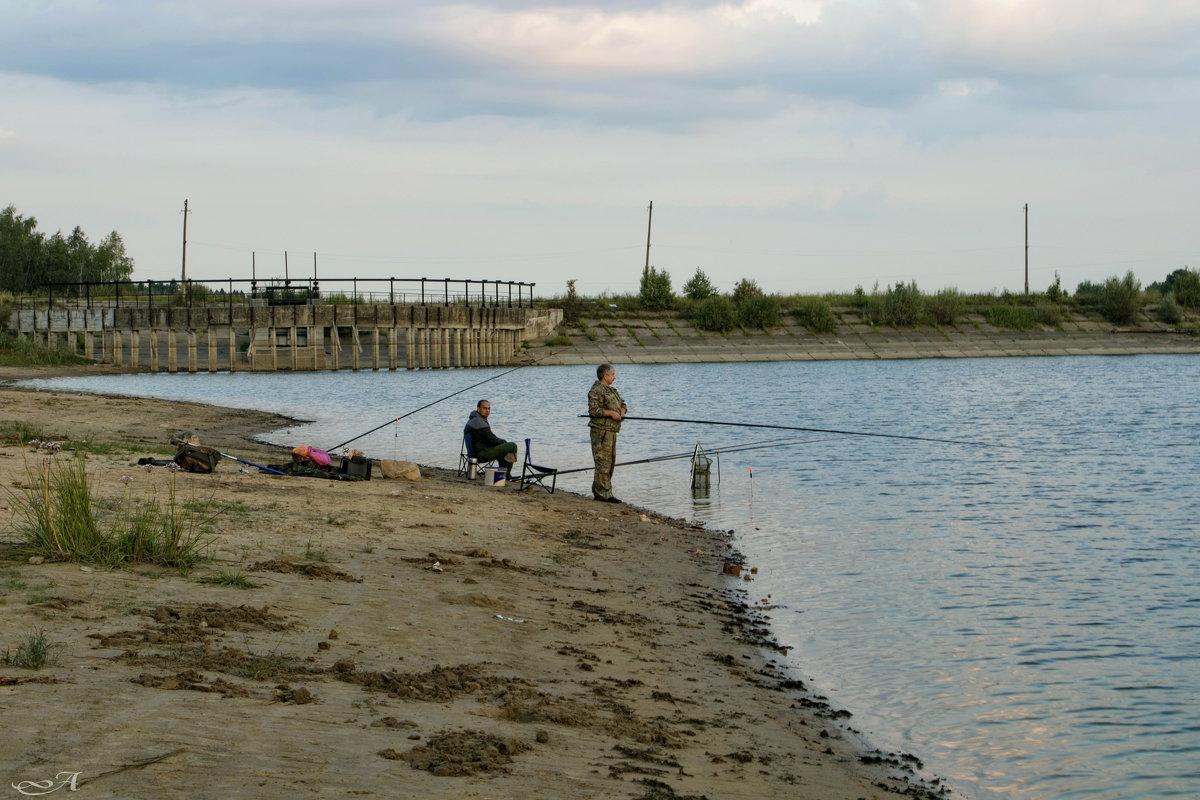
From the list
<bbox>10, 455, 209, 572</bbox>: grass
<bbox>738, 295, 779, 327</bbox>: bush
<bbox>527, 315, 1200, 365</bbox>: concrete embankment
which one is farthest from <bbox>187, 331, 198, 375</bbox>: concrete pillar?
<bbox>10, 455, 209, 572</bbox>: grass

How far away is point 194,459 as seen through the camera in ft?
52.9

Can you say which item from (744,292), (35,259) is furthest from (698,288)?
(35,259)

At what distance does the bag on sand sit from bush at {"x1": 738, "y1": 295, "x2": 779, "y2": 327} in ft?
237

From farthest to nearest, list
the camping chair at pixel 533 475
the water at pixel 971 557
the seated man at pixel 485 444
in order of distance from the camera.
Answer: the seated man at pixel 485 444
the camping chair at pixel 533 475
the water at pixel 971 557

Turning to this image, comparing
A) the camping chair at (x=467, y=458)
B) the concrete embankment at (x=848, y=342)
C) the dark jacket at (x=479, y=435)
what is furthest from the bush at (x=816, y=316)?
the dark jacket at (x=479, y=435)

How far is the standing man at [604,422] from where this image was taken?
17.3 metres

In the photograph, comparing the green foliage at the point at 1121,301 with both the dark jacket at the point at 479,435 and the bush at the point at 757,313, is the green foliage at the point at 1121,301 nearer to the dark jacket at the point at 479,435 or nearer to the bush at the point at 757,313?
the bush at the point at 757,313

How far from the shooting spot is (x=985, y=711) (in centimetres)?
845

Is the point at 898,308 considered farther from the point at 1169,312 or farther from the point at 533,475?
the point at 533,475

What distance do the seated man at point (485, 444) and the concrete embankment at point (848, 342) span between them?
58.2 m

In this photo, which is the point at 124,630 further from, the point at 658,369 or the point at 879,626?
the point at 658,369

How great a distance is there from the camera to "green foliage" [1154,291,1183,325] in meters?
92.5

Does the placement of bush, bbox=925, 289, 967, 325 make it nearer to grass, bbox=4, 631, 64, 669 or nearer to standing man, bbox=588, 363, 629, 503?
standing man, bbox=588, 363, 629, 503

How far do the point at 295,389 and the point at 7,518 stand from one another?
42.1 metres
